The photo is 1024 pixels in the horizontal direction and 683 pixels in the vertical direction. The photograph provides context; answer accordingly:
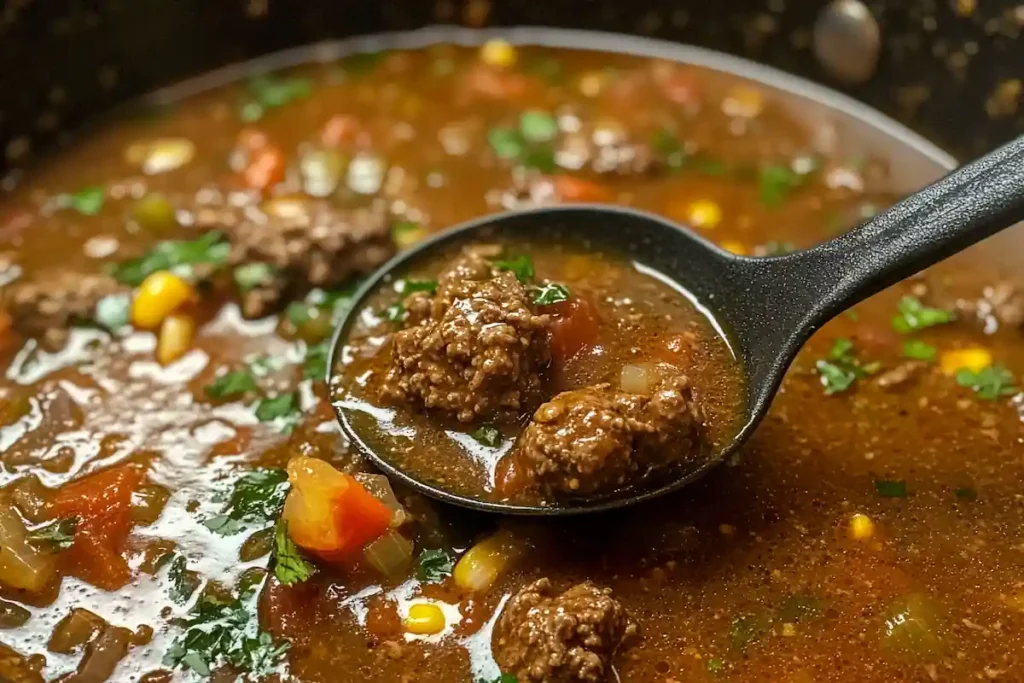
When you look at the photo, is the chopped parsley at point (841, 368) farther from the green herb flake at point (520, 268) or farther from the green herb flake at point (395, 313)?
the green herb flake at point (395, 313)

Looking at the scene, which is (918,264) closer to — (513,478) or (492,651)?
(513,478)

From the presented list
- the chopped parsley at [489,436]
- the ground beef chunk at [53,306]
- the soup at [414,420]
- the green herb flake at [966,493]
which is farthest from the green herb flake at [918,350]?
the ground beef chunk at [53,306]

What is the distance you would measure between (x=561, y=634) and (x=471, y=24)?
3.98 meters

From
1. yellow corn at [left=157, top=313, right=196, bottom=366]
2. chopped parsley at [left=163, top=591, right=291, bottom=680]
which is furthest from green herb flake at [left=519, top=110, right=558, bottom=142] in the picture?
chopped parsley at [left=163, top=591, right=291, bottom=680]

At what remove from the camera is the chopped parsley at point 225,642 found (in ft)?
10.6

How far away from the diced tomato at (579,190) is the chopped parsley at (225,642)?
2344mm

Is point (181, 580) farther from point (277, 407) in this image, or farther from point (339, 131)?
point (339, 131)

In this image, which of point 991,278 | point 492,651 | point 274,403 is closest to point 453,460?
point 492,651

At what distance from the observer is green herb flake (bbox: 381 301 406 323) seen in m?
3.70

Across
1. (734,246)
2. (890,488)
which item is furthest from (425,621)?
(734,246)

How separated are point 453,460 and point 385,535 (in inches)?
13.0

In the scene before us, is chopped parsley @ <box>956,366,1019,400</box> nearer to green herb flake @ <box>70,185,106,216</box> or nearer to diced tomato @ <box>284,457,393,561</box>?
diced tomato @ <box>284,457,393,561</box>

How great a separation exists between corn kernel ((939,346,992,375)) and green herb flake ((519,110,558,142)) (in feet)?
7.04

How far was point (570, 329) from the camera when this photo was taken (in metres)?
3.48
